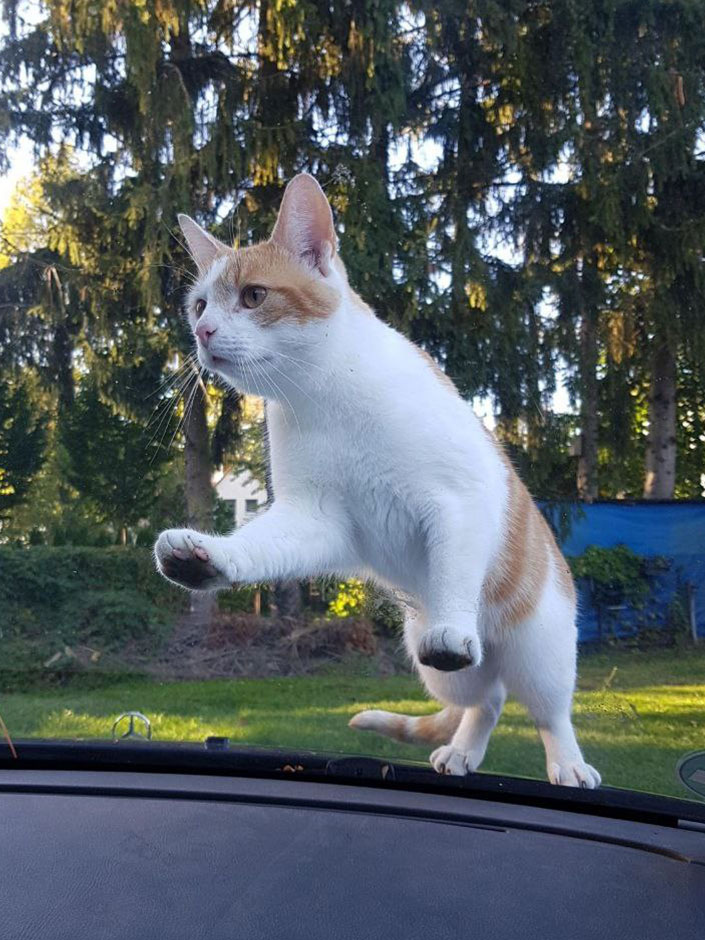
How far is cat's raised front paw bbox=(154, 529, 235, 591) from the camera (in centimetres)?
140

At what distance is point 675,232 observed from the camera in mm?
2373

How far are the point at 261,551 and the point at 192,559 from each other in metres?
0.16

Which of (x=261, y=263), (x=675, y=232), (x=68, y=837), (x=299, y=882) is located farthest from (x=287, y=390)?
(x=675, y=232)

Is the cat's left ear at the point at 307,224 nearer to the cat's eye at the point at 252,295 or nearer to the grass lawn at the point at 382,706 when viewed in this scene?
the cat's eye at the point at 252,295

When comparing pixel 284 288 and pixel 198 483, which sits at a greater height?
pixel 284 288

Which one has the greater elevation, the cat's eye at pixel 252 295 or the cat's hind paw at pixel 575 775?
the cat's eye at pixel 252 295

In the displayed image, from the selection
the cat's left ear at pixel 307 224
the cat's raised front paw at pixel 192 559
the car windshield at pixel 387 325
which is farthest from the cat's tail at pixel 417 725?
the cat's left ear at pixel 307 224

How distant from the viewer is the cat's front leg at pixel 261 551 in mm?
1415

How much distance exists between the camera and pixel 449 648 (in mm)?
1465

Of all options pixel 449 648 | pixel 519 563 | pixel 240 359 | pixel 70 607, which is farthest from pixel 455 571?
pixel 70 607

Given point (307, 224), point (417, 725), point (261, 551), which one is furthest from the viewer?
point (417, 725)

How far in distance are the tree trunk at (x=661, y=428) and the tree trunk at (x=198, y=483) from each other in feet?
3.67

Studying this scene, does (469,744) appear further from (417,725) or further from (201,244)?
(201,244)

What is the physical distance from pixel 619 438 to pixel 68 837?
5.28ft
